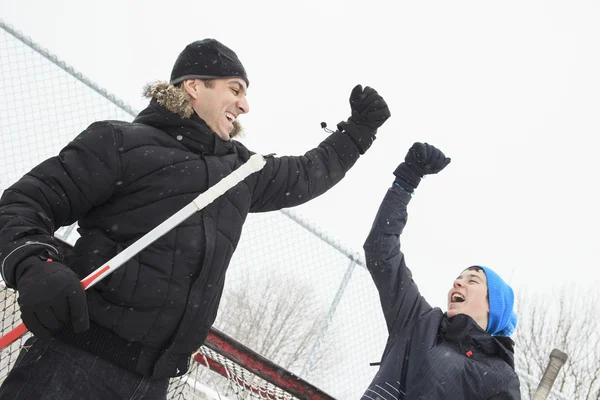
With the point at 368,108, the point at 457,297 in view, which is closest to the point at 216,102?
the point at 368,108

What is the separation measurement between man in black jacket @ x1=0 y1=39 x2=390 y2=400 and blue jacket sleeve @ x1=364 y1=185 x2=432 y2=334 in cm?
76

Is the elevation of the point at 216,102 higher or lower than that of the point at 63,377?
higher

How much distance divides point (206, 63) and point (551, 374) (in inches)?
107

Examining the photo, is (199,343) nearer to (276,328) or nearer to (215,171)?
(215,171)

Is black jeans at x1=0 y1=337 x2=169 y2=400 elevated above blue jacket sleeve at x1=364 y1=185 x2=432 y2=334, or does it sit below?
below

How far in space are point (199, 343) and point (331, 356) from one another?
2926 mm

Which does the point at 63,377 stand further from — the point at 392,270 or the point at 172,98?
the point at 392,270

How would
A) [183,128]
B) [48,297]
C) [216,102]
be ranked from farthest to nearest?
[216,102], [183,128], [48,297]

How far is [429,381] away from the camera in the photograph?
7.16ft

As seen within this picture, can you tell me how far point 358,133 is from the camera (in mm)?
2574

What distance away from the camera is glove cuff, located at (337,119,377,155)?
8.43ft

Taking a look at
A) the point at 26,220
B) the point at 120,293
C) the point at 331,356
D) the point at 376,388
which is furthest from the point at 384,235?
the point at 331,356

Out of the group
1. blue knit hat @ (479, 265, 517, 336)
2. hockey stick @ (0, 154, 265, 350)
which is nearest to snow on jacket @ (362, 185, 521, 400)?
blue knit hat @ (479, 265, 517, 336)

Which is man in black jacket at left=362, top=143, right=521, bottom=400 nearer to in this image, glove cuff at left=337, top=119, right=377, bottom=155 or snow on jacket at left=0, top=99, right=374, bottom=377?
glove cuff at left=337, top=119, right=377, bottom=155
